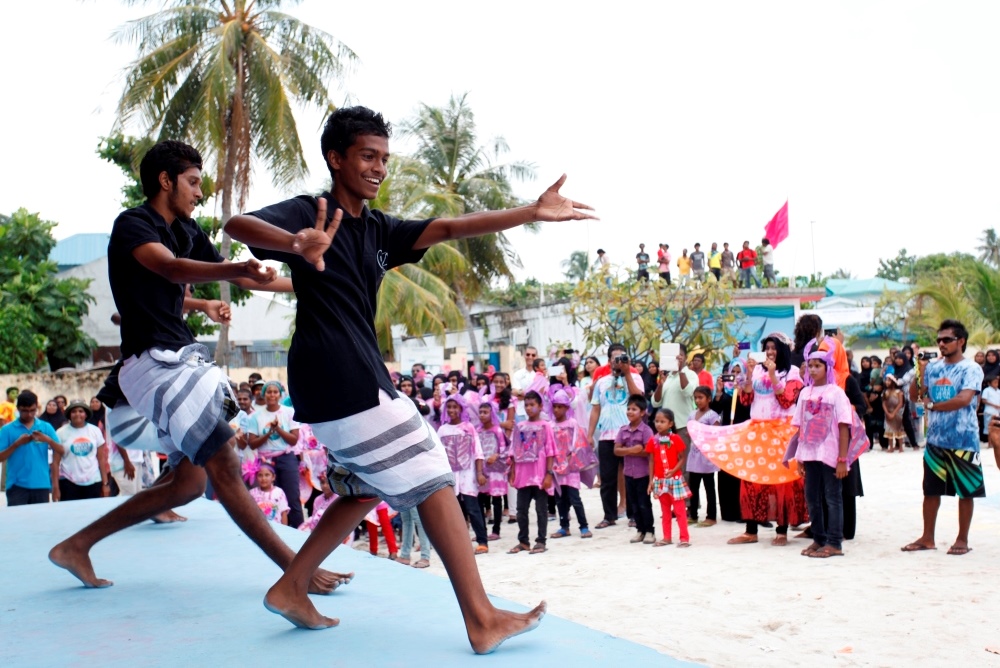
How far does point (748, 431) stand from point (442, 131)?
21995 millimetres

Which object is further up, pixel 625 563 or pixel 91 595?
pixel 91 595

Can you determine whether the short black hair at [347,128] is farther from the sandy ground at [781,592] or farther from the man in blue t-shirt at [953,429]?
the man in blue t-shirt at [953,429]

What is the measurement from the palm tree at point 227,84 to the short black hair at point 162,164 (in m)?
13.5

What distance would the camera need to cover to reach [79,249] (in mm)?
40031

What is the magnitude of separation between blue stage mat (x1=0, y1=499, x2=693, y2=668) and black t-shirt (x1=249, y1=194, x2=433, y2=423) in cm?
65

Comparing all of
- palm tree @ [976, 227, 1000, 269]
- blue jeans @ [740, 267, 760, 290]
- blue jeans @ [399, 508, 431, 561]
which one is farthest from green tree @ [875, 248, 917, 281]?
blue jeans @ [399, 508, 431, 561]

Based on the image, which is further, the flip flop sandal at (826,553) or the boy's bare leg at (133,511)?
the flip flop sandal at (826,553)

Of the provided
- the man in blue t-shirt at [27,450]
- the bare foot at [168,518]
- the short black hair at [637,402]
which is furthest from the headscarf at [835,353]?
the man in blue t-shirt at [27,450]

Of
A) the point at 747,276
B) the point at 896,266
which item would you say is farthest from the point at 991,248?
the point at 747,276

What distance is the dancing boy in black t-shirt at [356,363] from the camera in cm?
264

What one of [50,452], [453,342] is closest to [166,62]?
[50,452]

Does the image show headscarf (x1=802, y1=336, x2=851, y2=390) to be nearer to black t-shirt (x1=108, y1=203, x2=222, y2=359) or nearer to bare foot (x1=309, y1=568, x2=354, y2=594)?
bare foot (x1=309, y1=568, x2=354, y2=594)

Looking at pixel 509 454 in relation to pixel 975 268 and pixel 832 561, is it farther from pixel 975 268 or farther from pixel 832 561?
pixel 975 268

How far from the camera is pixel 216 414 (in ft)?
11.0
